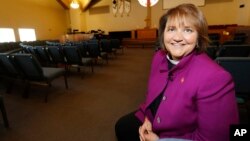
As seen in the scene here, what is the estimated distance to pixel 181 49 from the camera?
3.24 ft

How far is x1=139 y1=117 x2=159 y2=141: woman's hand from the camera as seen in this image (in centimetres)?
105

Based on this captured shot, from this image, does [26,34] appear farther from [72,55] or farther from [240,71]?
[240,71]

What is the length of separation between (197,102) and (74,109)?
7.04 feet

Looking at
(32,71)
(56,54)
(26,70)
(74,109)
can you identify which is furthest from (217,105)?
(56,54)

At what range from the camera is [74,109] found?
262 cm

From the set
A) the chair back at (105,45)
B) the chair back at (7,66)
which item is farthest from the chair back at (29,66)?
the chair back at (105,45)

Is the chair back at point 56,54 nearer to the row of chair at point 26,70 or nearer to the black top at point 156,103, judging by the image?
the row of chair at point 26,70

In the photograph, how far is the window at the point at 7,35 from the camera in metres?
9.45

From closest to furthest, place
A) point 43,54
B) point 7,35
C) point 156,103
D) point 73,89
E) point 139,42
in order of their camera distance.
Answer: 1. point 156,103
2. point 73,89
3. point 43,54
4. point 7,35
5. point 139,42

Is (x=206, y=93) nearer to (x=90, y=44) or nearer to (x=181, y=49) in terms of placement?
(x=181, y=49)

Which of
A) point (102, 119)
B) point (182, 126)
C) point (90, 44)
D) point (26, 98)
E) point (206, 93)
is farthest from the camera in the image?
point (90, 44)

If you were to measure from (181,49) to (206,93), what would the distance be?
301 millimetres

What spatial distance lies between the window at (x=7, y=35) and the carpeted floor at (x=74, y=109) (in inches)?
295

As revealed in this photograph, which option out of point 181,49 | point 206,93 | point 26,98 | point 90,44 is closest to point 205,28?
point 181,49
